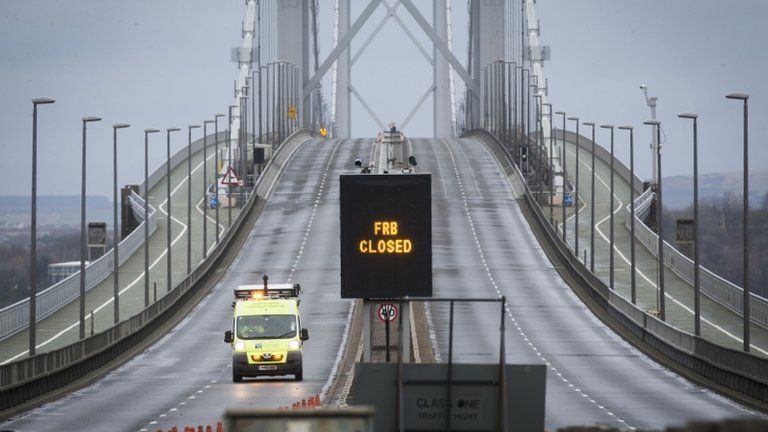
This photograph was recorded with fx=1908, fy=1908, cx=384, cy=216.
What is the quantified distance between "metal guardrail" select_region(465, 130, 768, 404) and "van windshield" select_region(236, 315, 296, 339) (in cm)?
1235

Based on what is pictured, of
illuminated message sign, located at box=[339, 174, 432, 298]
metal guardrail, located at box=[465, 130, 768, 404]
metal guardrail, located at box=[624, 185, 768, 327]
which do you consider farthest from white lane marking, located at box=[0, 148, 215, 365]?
metal guardrail, located at box=[624, 185, 768, 327]

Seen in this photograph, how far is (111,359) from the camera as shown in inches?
2525

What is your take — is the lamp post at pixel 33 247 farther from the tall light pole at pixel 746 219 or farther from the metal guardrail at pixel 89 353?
the tall light pole at pixel 746 219

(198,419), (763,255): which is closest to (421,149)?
(763,255)

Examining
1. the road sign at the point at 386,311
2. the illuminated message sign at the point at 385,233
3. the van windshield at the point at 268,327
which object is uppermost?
the illuminated message sign at the point at 385,233

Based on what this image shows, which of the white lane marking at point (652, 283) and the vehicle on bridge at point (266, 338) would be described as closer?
the vehicle on bridge at point (266, 338)

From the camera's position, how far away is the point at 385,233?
42.8m

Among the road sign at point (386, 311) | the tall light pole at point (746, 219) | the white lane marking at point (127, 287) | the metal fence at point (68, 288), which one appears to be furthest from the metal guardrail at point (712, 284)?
the road sign at point (386, 311)

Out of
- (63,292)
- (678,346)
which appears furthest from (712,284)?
(63,292)

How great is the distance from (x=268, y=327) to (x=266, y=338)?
0.41 m

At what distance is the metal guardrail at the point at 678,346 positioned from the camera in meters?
50.1

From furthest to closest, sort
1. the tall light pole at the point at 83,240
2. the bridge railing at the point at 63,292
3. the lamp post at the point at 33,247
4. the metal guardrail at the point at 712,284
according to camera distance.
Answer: the metal guardrail at the point at 712,284, the bridge railing at the point at 63,292, the tall light pole at the point at 83,240, the lamp post at the point at 33,247

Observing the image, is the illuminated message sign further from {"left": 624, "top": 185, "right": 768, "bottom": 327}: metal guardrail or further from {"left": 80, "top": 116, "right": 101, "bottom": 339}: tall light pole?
{"left": 624, "top": 185, "right": 768, "bottom": 327}: metal guardrail

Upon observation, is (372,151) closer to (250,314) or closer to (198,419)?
(250,314)
